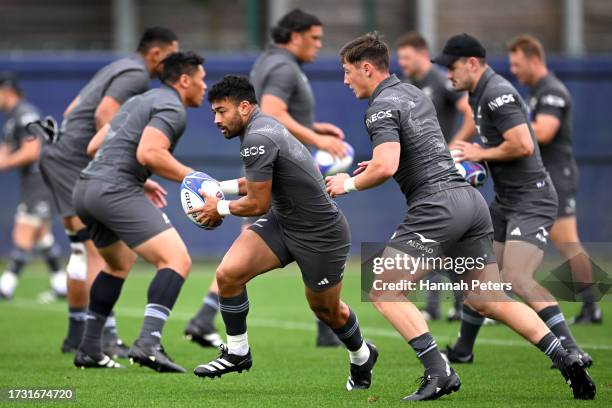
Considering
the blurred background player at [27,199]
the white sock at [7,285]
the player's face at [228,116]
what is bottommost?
the white sock at [7,285]

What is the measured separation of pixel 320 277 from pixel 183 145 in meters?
11.1

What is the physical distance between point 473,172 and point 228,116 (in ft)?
6.95

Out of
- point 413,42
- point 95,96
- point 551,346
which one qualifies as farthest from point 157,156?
point 413,42

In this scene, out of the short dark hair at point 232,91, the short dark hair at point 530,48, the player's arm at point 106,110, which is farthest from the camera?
the short dark hair at point 530,48

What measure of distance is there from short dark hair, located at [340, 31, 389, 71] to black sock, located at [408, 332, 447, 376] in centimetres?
177

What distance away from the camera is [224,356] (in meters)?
7.79

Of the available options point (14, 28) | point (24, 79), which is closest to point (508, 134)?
point (24, 79)

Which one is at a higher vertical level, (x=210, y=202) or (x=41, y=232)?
(x=210, y=202)

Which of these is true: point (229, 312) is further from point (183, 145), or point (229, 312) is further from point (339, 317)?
point (183, 145)

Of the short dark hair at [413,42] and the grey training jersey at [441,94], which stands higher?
the short dark hair at [413,42]

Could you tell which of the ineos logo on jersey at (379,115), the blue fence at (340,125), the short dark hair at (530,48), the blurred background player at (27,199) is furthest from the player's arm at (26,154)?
the ineos logo on jersey at (379,115)

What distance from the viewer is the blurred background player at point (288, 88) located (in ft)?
33.6

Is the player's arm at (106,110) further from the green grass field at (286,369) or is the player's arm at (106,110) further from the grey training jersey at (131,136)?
the green grass field at (286,369)

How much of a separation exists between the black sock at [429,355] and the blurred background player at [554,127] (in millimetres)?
3274
